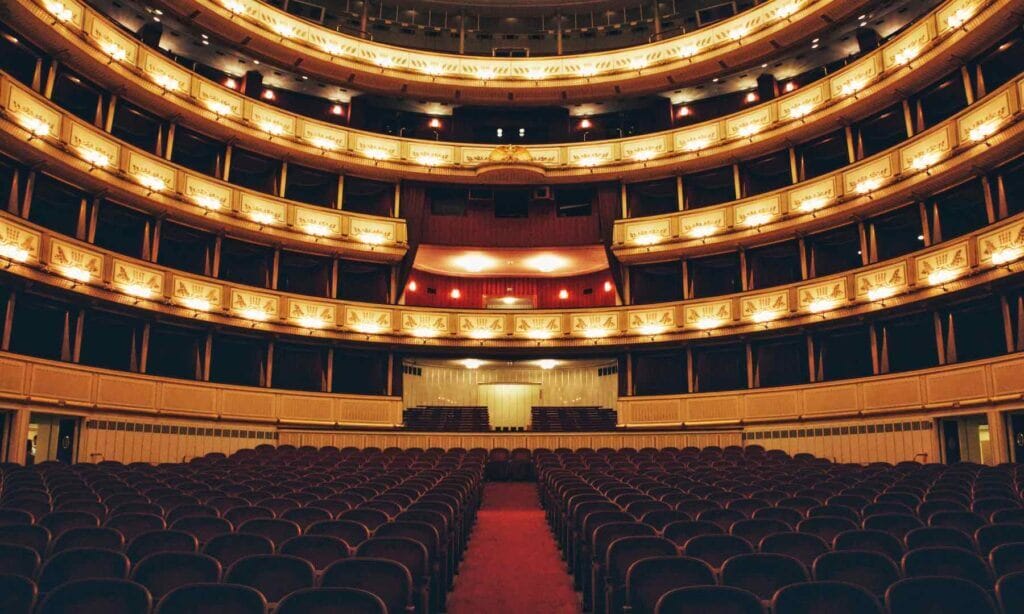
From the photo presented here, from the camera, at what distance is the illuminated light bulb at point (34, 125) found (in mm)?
14625

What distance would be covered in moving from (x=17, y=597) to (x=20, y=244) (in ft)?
43.3

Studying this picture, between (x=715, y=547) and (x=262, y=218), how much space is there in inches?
728

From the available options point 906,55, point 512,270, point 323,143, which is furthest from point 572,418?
point 906,55

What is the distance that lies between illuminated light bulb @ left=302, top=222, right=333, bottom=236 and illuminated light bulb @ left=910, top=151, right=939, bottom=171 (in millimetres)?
15348

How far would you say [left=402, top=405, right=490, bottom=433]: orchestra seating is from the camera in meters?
22.0

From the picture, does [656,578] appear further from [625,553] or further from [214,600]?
[214,600]

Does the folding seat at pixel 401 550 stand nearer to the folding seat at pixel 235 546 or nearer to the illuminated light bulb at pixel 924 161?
the folding seat at pixel 235 546

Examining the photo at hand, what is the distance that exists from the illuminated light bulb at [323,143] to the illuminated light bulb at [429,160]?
2.58m

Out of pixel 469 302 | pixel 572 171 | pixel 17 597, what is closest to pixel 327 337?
pixel 469 302

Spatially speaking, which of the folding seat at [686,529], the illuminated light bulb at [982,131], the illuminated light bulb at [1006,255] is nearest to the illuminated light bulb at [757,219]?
the illuminated light bulb at [982,131]

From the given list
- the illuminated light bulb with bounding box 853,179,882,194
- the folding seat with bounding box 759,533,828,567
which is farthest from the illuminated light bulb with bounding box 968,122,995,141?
the folding seat with bounding box 759,533,828,567

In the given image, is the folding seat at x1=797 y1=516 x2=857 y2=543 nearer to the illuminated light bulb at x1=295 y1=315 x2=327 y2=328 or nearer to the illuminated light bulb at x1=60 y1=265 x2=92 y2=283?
the illuminated light bulb at x1=60 y1=265 x2=92 y2=283

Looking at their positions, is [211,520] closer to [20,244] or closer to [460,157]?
[20,244]

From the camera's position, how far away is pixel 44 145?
15023 mm
